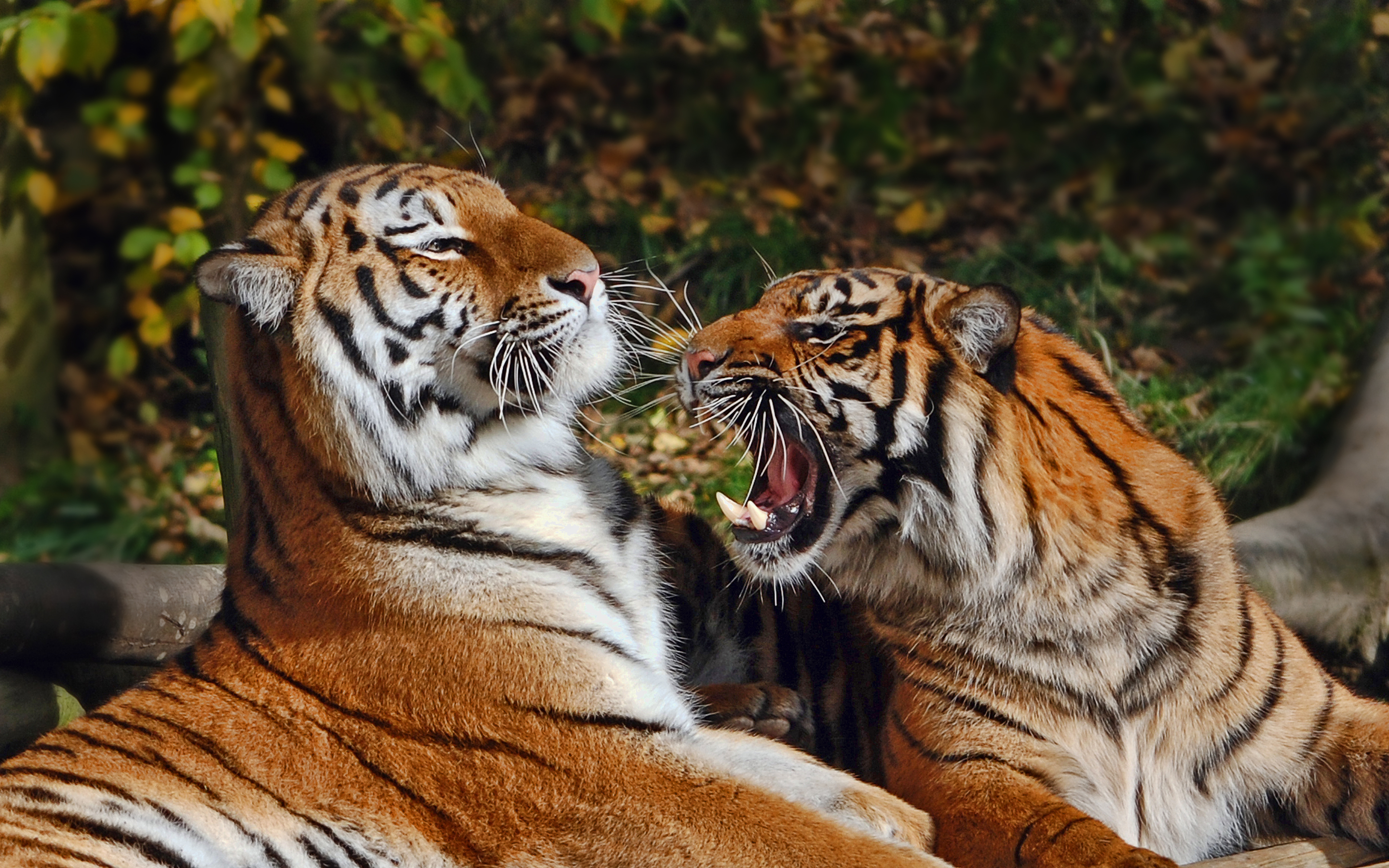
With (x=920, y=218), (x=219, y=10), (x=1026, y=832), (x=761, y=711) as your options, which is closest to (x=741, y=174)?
(x=920, y=218)

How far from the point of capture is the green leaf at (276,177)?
503 centimetres

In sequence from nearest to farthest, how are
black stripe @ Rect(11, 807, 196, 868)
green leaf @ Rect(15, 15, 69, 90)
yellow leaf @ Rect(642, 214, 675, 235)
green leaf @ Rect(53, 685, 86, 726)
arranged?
black stripe @ Rect(11, 807, 196, 868) → green leaf @ Rect(53, 685, 86, 726) → green leaf @ Rect(15, 15, 69, 90) → yellow leaf @ Rect(642, 214, 675, 235)

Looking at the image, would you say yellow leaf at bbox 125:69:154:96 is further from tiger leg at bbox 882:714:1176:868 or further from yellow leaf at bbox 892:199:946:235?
tiger leg at bbox 882:714:1176:868

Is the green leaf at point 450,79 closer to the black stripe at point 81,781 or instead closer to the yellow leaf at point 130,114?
the yellow leaf at point 130,114

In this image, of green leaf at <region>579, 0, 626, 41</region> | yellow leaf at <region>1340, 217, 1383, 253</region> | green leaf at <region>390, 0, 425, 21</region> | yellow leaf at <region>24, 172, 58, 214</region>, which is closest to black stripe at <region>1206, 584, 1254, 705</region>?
green leaf at <region>579, 0, 626, 41</region>

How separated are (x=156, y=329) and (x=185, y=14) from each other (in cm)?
191

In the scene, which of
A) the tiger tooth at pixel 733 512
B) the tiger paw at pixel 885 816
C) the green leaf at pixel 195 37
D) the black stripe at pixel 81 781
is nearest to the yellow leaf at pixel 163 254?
the green leaf at pixel 195 37

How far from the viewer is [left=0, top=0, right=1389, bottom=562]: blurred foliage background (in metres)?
5.18

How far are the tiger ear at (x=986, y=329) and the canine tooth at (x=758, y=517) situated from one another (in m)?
0.48

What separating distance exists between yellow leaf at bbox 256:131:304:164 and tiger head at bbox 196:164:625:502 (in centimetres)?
294

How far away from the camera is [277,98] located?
18.4 feet

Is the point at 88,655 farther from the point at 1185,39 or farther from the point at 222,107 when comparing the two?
the point at 1185,39

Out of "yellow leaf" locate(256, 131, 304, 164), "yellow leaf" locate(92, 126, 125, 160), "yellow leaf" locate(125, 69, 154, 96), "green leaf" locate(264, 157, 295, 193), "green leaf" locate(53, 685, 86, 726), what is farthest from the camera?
"yellow leaf" locate(92, 126, 125, 160)

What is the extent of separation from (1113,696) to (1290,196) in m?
4.59
